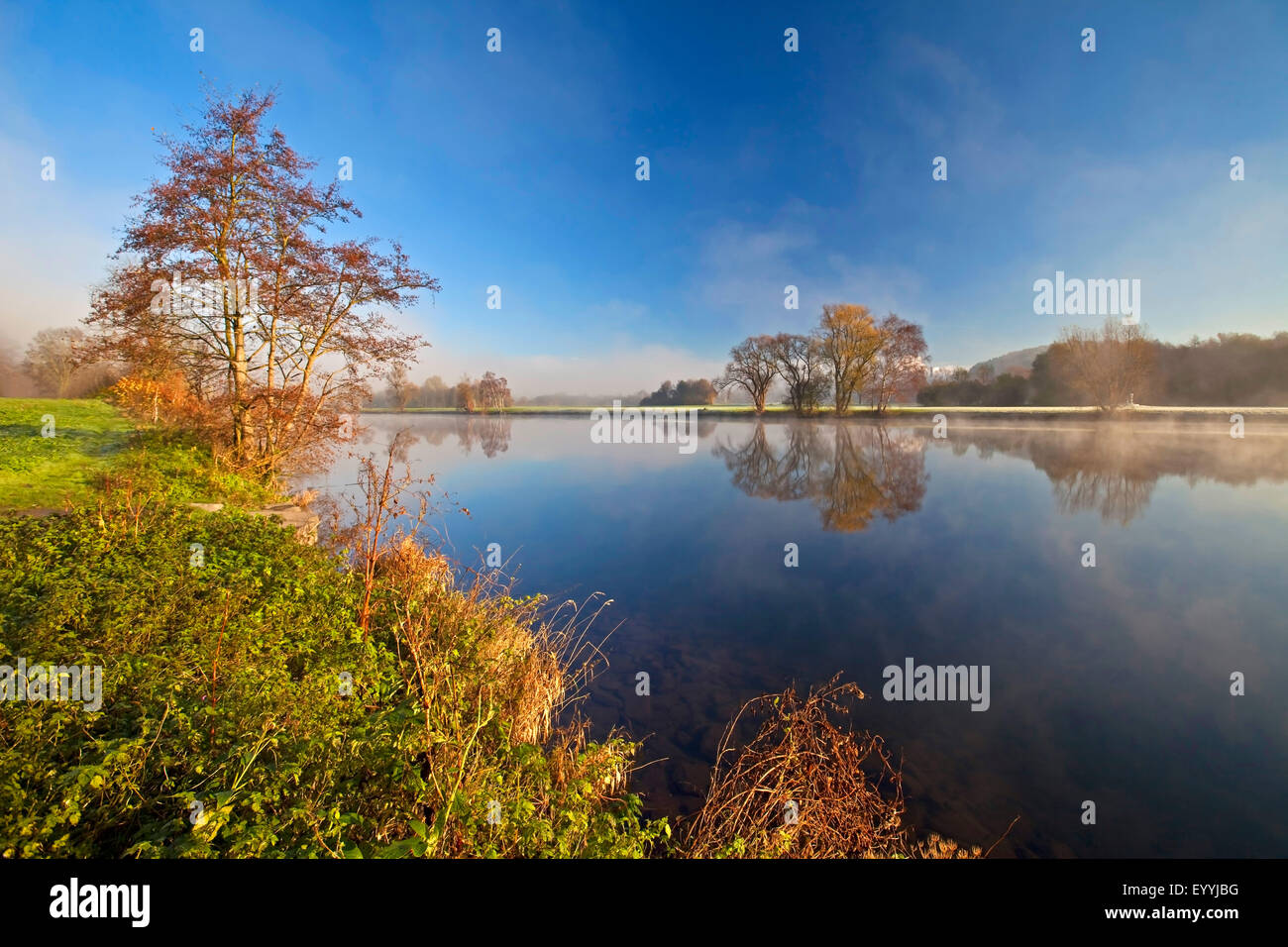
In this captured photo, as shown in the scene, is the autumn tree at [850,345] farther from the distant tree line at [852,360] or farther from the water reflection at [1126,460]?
the water reflection at [1126,460]

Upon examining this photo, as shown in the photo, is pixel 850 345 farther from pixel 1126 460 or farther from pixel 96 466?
pixel 96 466

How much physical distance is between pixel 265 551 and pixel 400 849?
5.20 metres

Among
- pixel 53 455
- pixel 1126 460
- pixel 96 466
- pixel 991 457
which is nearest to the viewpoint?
pixel 96 466

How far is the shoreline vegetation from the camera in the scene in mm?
2154

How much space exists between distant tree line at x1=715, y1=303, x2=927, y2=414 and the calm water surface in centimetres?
3174

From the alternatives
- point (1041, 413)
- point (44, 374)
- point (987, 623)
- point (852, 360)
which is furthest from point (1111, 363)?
point (44, 374)

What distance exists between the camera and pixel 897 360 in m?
47.9

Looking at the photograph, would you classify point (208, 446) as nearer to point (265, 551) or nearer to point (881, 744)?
point (265, 551)

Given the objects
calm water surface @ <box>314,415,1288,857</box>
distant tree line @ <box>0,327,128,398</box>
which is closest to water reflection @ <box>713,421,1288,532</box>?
calm water surface @ <box>314,415,1288,857</box>

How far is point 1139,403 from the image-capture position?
48531mm

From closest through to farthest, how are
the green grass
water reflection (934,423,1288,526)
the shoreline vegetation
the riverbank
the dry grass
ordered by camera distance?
the shoreline vegetation, the dry grass, the green grass, water reflection (934,423,1288,526), the riverbank

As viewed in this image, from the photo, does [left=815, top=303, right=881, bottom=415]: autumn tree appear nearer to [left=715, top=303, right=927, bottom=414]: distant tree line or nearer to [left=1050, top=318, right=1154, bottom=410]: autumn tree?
[left=715, top=303, right=927, bottom=414]: distant tree line

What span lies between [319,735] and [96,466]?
483 inches
